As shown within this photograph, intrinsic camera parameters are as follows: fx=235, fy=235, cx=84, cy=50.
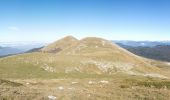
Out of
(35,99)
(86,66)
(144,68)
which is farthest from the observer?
(144,68)

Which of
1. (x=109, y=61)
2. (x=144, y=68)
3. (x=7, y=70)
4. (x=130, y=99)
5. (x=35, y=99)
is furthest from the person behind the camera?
(x=144, y=68)

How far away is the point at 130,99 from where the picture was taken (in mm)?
21953

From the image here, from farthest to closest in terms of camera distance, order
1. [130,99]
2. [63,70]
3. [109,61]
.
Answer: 1. [109,61]
2. [63,70]
3. [130,99]

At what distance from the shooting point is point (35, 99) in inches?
808

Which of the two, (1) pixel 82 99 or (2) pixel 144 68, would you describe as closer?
(1) pixel 82 99

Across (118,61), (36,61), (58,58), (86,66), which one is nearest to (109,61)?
(118,61)

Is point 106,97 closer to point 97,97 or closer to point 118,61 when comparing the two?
point 97,97

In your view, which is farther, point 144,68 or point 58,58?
point 144,68

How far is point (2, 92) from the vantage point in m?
23.2

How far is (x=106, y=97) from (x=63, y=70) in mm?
53265

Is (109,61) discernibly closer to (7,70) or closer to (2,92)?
(7,70)

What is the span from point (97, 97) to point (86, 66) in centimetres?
6240

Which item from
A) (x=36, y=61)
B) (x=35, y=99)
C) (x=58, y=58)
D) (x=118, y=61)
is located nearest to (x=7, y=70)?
(x=36, y=61)

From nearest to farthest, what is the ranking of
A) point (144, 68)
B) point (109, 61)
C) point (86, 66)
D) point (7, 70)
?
1. point (7, 70)
2. point (86, 66)
3. point (109, 61)
4. point (144, 68)
